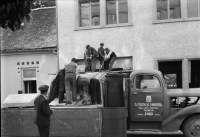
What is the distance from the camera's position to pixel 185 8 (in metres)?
20.4

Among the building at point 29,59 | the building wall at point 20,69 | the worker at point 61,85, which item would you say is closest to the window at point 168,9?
the building at point 29,59

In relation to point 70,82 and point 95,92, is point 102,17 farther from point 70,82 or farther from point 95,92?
point 95,92

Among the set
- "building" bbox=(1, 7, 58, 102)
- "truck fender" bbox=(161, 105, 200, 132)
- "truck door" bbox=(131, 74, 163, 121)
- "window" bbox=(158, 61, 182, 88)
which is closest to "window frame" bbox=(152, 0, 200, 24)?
"window" bbox=(158, 61, 182, 88)

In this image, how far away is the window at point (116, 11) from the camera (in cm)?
2142

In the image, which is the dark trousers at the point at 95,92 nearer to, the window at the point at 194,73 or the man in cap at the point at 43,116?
the man in cap at the point at 43,116

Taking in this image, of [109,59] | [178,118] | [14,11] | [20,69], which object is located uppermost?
[14,11]

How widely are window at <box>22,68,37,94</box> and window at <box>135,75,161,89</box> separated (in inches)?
510

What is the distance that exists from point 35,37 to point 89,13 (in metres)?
3.97

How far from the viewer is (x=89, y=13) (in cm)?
2202

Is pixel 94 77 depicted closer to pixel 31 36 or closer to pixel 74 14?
pixel 74 14

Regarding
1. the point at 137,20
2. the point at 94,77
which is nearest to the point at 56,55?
the point at 137,20

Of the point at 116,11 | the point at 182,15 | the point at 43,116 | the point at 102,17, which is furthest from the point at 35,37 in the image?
the point at 43,116

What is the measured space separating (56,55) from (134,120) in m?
12.4

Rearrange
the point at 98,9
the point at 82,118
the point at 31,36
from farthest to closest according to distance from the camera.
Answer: the point at 31,36 < the point at 98,9 < the point at 82,118
